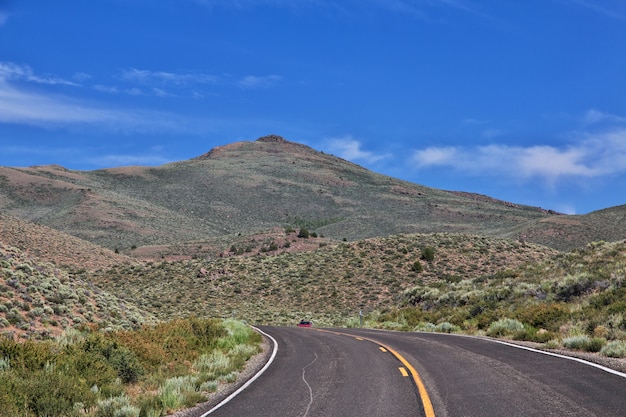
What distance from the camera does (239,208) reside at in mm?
133125

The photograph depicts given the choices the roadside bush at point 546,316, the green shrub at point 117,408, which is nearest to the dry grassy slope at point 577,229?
the roadside bush at point 546,316

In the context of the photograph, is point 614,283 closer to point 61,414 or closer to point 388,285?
point 61,414

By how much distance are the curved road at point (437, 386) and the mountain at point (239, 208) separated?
70037 millimetres

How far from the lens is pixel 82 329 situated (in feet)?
65.4

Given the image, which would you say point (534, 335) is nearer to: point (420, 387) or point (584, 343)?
point (584, 343)

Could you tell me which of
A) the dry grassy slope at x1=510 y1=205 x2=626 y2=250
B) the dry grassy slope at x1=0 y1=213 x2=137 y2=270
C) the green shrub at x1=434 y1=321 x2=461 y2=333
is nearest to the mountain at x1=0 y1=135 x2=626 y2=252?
the dry grassy slope at x1=510 y1=205 x2=626 y2=250

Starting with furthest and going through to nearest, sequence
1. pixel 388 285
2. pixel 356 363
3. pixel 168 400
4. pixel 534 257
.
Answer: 1. pixel 534 257
2. pixel 388 285
3. pixel 356 363
4. pixel 168 400

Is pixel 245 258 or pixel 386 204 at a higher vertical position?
pixel 386 204

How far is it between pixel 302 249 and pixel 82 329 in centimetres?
5653

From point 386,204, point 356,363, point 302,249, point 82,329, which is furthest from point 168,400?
point 386,204

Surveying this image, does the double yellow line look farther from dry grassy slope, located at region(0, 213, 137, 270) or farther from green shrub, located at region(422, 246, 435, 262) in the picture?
dry grassy slope, located at region(0, 213, 137, 270)

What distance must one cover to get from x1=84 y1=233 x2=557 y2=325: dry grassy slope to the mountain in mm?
19436

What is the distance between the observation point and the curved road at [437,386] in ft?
27.3

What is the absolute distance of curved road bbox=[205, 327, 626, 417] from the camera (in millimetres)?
8336
